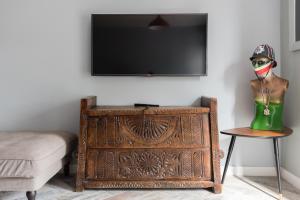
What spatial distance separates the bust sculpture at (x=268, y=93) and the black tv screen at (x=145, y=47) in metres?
0.47

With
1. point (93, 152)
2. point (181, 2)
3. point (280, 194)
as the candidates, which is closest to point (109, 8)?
point (181, 2)

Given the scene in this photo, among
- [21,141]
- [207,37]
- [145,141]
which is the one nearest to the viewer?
[21,141]

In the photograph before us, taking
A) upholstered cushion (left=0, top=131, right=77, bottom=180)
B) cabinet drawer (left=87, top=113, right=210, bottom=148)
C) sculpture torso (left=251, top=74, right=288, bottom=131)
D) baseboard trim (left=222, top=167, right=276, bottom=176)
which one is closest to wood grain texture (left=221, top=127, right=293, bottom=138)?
sculpture torso (left=251, top=74, right=288, bottom=131)

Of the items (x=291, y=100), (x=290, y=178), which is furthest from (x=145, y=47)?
(x=290, y=178)

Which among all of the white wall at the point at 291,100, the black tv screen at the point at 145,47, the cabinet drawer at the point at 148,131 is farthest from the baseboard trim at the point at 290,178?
the black tv screen at the point at 145,47

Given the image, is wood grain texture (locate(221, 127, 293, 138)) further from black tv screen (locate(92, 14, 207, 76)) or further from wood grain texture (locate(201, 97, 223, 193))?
black tv screen (locate(92, 14, 207, 76))

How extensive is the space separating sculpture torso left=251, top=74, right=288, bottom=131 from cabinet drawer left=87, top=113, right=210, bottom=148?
494 millimetres

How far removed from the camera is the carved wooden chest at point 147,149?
2170 millimetres

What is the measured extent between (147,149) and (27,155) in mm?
838

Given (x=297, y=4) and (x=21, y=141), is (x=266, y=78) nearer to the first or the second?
(x=297, y=4)

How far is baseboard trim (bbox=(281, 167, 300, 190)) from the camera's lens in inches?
90.7

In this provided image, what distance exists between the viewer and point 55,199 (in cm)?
204

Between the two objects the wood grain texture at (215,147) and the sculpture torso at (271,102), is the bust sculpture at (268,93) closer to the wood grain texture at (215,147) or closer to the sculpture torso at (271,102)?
the sculpture torso at (271,102)

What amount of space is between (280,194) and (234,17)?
1.53 metres
